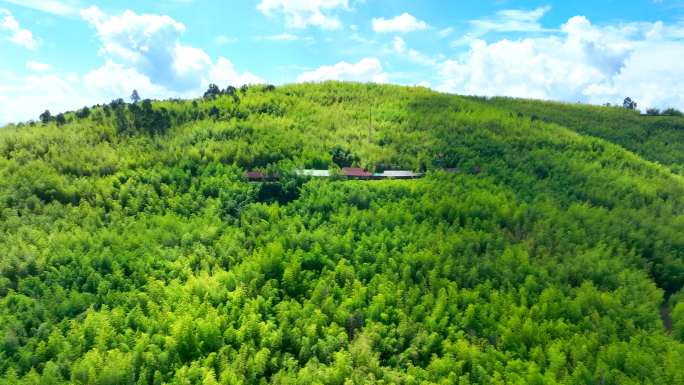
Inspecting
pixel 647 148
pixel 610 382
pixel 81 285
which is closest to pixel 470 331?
pixel 610 382

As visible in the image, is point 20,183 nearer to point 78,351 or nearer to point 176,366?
point 78,351

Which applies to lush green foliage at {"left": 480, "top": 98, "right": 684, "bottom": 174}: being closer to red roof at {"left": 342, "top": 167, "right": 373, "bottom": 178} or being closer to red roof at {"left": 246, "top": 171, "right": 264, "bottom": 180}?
red roof at {"left": 342, "top": 167, "right": 373, "bottom": 178}

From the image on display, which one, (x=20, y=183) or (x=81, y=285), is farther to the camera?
(x=20, y=183)

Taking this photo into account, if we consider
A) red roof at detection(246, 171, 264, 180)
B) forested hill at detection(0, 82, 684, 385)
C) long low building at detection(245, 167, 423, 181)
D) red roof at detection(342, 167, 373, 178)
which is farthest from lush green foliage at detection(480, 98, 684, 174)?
red roof at detection(246, 171, 264, 180)

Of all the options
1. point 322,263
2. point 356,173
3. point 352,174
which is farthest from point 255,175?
point 322,263

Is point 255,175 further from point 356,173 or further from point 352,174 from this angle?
point 356,173

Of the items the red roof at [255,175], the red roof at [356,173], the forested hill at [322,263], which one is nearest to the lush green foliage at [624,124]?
the forested hill at [322,263]

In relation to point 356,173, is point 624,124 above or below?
above

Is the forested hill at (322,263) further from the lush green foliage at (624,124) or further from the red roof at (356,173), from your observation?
the lush green foliage at (624,124)
